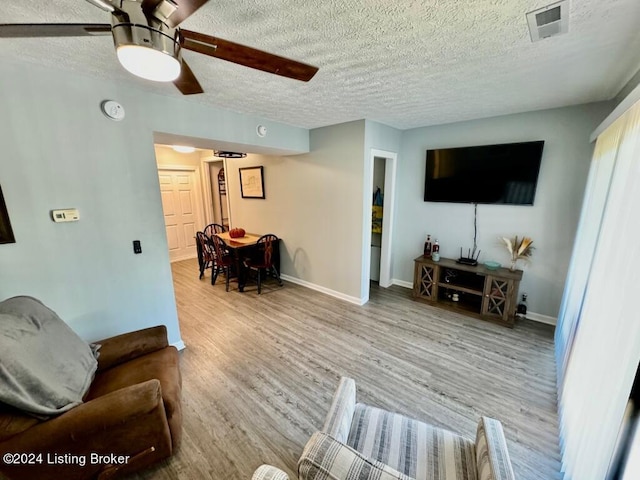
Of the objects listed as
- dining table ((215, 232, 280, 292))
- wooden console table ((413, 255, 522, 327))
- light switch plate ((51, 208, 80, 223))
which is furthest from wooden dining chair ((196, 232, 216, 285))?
wooden console table ((413, 255, 522, 327))

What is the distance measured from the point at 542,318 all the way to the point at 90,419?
165 inches

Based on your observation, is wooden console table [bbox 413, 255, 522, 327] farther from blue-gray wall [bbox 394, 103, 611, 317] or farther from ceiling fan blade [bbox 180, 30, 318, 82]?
ceiling fan blade [bbox 180, 30, 318, 82]

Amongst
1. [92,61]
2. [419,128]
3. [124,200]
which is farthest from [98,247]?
[419,128]

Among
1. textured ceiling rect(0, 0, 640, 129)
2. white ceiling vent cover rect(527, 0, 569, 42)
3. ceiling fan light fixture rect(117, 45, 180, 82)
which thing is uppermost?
textured ceiling rect(0, 0, 640, 129)

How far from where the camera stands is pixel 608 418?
44.0 inches

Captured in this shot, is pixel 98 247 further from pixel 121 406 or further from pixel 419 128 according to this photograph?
pixel 419 128

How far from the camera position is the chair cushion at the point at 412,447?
1.12 m

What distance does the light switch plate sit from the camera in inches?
72.9

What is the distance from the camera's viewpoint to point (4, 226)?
5.50ft

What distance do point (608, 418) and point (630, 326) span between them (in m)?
0.43

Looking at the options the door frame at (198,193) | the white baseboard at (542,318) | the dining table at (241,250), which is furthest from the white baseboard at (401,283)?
the door frame at (198,193)

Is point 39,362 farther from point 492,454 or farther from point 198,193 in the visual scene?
point 198,193

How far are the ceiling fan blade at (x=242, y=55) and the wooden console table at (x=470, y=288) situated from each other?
2.91 metres

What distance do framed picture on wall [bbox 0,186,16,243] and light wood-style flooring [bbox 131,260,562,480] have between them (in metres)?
Answer: 1.59
